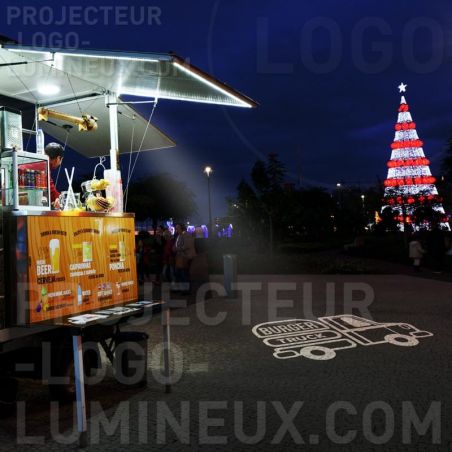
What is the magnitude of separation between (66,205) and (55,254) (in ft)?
3.72

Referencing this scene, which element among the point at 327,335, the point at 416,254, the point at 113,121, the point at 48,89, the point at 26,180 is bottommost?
the point at 327,335

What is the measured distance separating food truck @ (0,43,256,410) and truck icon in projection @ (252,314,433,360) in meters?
2.67

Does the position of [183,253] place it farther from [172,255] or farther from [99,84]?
[99,84]

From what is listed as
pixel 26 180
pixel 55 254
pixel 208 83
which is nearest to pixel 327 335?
pixel 208 83

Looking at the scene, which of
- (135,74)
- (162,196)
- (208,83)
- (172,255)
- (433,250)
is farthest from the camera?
(162,196)

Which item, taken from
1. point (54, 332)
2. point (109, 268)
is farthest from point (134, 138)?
point (54, 332)

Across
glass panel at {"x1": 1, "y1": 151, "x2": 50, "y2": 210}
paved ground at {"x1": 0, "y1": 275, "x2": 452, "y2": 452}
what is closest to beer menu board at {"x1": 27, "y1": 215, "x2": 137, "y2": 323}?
glass panel at {"x1": 1, "y1": 151, "x2": 50, "y2": 210}

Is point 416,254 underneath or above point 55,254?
underneath

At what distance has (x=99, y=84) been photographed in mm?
6938

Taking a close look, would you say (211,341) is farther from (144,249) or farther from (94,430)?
(144,249)

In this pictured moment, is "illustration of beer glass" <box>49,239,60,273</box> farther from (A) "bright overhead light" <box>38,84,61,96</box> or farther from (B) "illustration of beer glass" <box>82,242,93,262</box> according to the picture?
(A) "bright overhead light" <box>38,84,61,96</box>

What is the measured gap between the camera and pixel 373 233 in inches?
2507

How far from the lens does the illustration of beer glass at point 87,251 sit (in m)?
5.39

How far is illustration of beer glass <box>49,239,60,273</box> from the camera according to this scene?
16.1 ft
